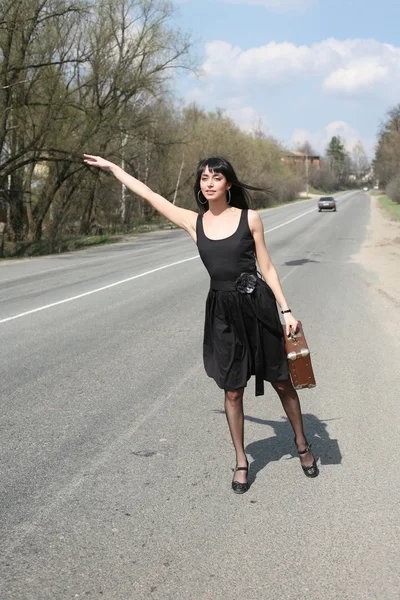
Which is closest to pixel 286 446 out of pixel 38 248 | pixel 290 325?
pixel 290 325

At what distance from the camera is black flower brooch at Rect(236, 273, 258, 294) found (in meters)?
3.98

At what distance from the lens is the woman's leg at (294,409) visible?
414cm

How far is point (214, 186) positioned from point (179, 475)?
1.67 metres

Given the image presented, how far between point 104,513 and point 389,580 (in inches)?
56.5

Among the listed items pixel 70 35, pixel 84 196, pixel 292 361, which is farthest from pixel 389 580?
pixel 84 196

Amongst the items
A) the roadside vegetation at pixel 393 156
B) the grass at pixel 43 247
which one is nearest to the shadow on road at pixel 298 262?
the grass at pixel 43 247

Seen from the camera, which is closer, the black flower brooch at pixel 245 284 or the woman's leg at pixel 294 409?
the black flower brooch at pixel 245 284

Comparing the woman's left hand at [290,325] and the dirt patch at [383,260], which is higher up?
the woman's left hand at [290,325]

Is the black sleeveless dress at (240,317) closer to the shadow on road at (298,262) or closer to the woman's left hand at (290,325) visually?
the woman's left hand at (290,325)

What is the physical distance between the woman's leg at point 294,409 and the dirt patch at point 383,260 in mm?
7602

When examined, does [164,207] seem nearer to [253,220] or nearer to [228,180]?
[228,180]

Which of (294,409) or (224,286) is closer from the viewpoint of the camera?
(224,286)

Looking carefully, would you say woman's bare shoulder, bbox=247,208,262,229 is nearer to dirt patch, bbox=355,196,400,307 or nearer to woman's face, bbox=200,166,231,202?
woman's face, bbox=200,166,231,202

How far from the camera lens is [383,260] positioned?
1947 centimetres
